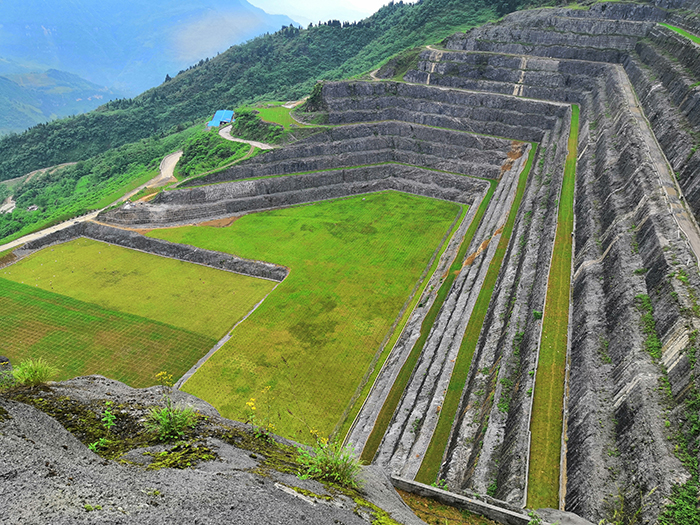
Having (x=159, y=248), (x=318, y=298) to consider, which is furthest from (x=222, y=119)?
(x=318, y=298)

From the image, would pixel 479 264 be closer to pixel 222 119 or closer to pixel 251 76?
pixel 222 119

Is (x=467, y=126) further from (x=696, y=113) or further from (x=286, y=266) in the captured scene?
(x=286, y=266)

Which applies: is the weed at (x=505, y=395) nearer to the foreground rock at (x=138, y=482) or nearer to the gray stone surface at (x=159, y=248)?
the foreground rock at (x=138, y=482)

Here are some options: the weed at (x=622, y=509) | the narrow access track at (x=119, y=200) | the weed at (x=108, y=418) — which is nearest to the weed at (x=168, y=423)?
the weed at (x=108, y=418)

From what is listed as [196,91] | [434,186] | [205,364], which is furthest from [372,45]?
[205,364]

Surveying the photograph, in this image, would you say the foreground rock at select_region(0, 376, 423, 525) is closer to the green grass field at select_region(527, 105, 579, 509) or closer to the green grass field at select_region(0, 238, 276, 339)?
the green grass field at select_region(527, 105, 579, 509)

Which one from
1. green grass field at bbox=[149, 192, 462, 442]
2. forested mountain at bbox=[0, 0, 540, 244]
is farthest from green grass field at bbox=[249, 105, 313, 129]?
forested mountain at bbox=[0, 0, 540, 244]
